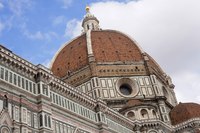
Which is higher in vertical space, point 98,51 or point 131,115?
point 98,51

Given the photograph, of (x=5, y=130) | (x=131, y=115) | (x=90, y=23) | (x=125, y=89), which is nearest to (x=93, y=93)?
(x=125, y=89)

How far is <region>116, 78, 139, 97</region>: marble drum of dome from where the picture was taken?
2552 inches

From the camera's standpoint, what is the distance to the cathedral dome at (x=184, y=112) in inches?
2409

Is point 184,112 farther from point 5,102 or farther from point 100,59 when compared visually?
point 5,102

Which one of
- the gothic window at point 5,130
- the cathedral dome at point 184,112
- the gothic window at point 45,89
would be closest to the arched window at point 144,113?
the cathedral dome at point 184,112

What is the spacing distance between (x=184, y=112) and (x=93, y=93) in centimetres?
1807

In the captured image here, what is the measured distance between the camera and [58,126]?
3631 cm

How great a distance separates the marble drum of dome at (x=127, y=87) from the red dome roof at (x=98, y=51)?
594cm

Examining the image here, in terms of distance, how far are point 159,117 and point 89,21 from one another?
39606mm

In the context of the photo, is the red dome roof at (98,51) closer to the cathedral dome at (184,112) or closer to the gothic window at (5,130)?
the cathedral dome at (184,112)

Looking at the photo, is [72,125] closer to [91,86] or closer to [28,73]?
[28,73]

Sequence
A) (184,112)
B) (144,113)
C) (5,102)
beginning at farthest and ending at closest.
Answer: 1. (184,112)
2. (144,113)
3. (5,102)

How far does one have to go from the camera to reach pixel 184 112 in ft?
204

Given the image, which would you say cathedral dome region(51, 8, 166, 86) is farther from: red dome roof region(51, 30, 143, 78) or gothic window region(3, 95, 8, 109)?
gothic window region(3, 95, 8, 109)
